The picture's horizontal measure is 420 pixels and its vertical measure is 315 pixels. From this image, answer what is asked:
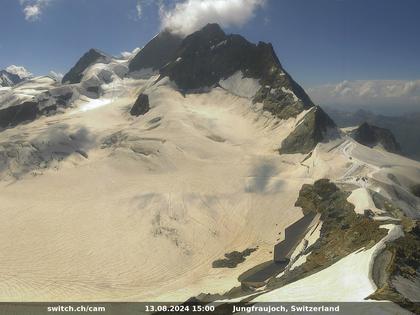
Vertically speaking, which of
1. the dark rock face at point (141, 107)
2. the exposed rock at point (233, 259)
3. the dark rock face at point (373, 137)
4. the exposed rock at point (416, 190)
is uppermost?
the dark rock face at point (141, 107)

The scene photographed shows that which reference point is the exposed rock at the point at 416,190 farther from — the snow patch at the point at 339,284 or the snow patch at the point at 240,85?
the snow patch at the point at 240,85

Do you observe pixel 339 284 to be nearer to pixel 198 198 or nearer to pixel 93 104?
pixel 198 198

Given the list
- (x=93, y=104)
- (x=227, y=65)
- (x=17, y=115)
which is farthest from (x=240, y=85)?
(x=17, y=115)

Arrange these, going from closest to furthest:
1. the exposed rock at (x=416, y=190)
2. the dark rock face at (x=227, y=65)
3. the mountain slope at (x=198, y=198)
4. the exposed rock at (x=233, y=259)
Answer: the mountain slope at (x=198, y=198)
the exposed rock at (x=233, y=259)
the exposed rock at (x=416, y=190)
the dark rock face at (x=227, y=65)

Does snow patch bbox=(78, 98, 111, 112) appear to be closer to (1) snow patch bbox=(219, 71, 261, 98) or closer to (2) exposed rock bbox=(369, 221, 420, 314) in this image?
(1) snow patch bbox=(219, 71, 261, 98)

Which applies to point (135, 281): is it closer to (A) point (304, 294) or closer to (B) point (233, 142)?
(A) point (304, 294)

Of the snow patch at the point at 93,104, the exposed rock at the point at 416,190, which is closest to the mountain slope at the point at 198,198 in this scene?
the exposed rock at the point at 416,190
